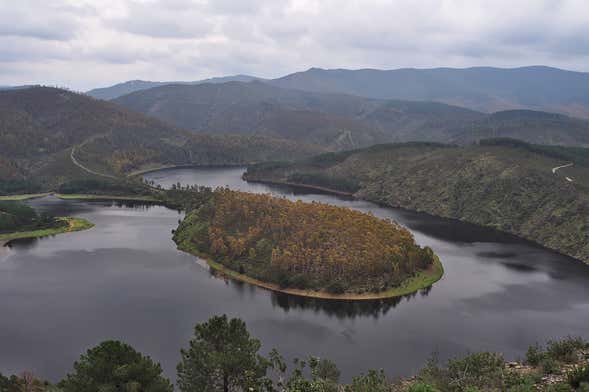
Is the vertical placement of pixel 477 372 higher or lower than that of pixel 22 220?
lower

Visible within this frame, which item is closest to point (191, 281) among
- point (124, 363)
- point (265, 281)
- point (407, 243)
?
point (265, 281)

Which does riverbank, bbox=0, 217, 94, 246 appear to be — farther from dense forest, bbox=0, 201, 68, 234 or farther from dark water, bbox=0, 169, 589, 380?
dark water, bbox=0, 169, 589, 380

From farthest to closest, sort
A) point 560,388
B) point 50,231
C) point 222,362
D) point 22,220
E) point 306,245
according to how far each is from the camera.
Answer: point 22,220 → point 50,231 → point 306,245 → point 222,362 → point 560,388

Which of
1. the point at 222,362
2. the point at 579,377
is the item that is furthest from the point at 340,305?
the point at 579,377

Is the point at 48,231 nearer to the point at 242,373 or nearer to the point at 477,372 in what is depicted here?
the point at 242,373

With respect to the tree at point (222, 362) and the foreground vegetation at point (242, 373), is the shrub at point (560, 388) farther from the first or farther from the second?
the tree at point (222, 362)

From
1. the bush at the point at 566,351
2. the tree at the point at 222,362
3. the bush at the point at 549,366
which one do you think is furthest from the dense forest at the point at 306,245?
the bush at the point at 549,366
